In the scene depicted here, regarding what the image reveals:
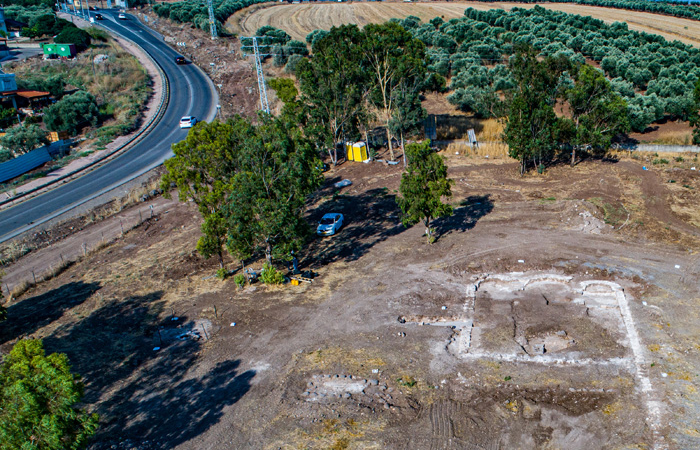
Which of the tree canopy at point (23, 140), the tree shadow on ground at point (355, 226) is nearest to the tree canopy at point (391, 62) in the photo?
the tree shadow on ground at point (355, 226)

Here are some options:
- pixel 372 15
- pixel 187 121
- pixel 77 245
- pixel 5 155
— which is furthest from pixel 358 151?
pixel 372 15

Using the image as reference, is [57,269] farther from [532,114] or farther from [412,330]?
[532,114]

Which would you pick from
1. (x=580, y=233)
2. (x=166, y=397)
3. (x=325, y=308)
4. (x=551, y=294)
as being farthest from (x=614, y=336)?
(x=166, y=397)

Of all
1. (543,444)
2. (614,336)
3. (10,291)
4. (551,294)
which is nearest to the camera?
(543,444)

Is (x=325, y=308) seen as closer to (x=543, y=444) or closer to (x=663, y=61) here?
(x=543, y=444)

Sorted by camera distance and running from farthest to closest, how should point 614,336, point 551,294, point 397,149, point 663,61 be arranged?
point 663,61, point 397,149, point 551,294, point 614,336

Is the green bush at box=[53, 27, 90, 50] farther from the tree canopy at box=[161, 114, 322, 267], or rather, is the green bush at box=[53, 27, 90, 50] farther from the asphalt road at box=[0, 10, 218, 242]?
the tree canopy at box=[161, 114, 322, 267]
